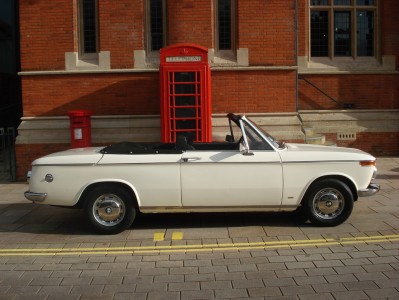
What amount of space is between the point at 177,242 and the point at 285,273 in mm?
1732

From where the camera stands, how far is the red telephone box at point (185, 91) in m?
9.98

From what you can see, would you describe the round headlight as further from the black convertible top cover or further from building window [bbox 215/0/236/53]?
building window [bbox 215/0/236/53]

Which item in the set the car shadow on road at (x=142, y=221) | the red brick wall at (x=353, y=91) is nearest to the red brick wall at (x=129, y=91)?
the red brick wall at (x=353, y=91)

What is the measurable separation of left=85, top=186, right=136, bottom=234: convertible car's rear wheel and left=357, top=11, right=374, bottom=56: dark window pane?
31.0ft

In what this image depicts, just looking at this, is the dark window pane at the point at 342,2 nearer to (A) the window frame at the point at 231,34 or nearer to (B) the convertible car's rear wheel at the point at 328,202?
(A) the window frame at the point at 231,34

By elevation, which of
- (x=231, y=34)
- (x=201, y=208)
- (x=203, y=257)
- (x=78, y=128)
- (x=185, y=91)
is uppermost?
(x=231, y=34)

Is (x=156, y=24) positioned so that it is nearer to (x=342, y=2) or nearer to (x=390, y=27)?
(x=342, y=2)

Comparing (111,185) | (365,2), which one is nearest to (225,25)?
(365,2)

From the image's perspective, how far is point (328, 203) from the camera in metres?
6.91

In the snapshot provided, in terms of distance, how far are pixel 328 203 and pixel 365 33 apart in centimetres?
840

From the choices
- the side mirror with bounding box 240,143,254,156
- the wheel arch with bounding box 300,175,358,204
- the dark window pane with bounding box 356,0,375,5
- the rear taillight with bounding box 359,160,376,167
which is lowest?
the wheel arch with bounding box 300,175,358,204

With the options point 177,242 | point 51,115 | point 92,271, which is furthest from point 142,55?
point 92,271

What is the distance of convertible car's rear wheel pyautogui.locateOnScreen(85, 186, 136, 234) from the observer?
22.2 ft

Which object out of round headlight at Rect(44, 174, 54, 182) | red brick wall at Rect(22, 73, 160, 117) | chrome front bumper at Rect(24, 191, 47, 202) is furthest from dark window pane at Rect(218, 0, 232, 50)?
chrome front bumper at Rect(24, 191, 47, 202)
